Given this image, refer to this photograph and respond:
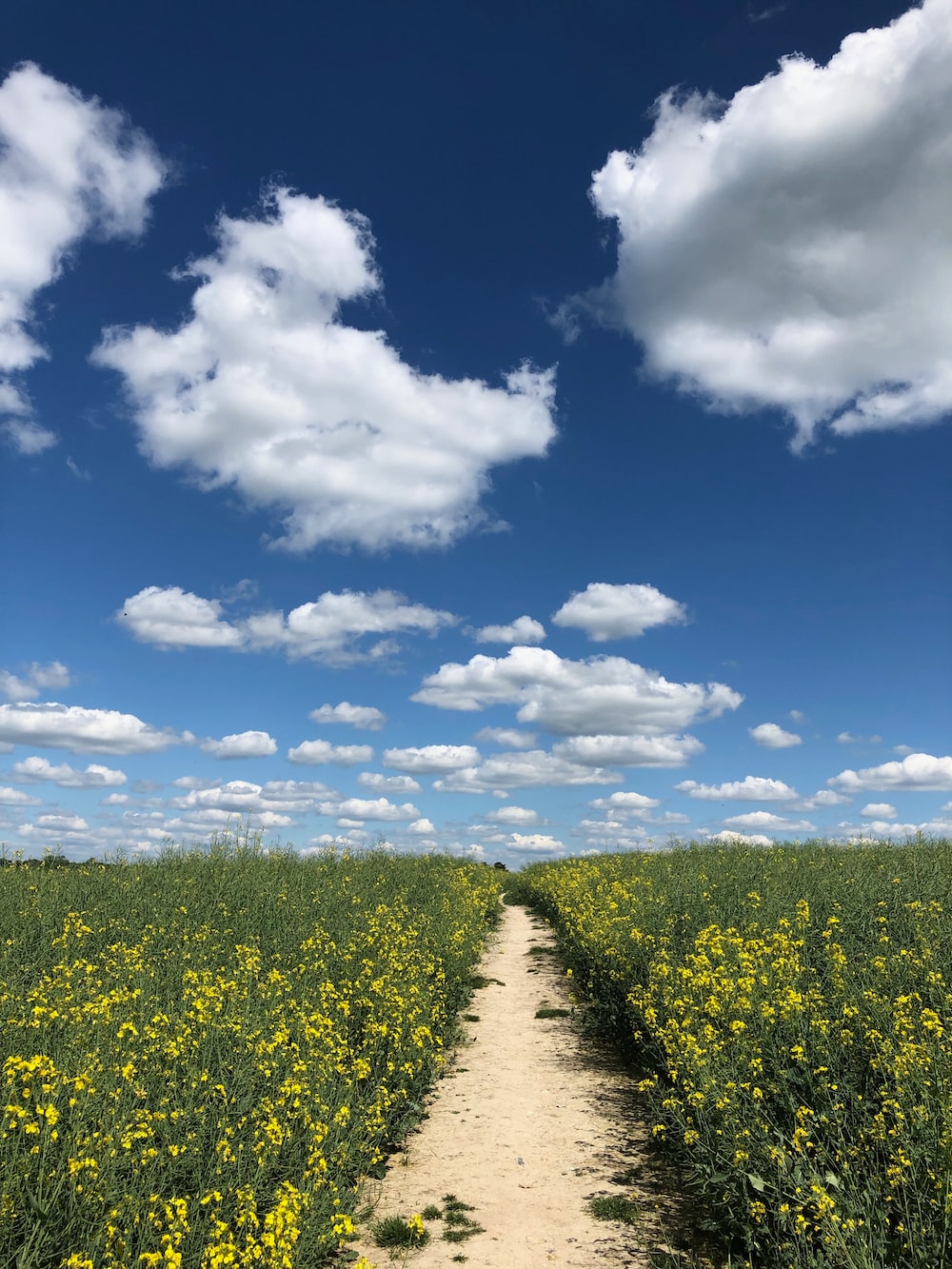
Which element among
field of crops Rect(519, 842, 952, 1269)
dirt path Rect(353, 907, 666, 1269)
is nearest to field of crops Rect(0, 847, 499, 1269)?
dirt path Rect(353, 907, 666, 1269)

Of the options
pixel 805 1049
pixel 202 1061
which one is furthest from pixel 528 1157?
pixel 202 1061

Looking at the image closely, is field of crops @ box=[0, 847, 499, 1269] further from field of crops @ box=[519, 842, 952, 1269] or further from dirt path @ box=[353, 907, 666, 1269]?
field of crops @ box=[519, 842, 952, 1269]

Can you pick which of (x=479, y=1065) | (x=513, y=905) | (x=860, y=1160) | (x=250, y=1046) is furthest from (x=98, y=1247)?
(x=513, y=905)

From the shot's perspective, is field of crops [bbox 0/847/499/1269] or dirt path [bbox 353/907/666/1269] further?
dirt path [bbox 353/907/666/1269]

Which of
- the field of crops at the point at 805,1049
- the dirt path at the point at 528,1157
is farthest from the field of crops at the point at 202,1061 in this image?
the field of crops at the point at 805,1049

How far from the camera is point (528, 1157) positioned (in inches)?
308

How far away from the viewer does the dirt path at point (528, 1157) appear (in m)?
6.02

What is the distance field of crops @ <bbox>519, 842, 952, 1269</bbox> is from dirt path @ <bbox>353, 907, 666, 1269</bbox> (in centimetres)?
62

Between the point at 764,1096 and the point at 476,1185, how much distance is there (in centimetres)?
292

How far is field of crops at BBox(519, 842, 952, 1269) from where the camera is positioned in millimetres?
5016

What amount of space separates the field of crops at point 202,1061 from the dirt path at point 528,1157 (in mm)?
540

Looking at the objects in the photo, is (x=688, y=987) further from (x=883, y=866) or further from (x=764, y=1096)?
(x=883, y=866)

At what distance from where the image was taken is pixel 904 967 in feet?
26.8

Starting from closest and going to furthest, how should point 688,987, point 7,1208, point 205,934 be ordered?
1. point 7,1208
2. point 688,987
3. point 205,934
